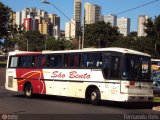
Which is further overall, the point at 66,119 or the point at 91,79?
the point at 91,79

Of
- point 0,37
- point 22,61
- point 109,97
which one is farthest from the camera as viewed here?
point 0,37

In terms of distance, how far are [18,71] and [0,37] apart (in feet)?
216

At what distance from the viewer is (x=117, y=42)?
9769 cm

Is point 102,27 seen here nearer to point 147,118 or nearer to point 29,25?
point 29,25

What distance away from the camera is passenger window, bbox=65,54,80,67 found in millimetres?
22344

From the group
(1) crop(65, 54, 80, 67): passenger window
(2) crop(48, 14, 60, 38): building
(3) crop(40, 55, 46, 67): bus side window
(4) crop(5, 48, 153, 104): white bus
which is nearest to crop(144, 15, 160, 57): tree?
(4) crop(5, 48, 153, 104): white bus

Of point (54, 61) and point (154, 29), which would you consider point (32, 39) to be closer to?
point (154, 29)

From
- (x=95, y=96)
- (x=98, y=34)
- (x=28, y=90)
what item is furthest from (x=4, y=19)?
(x=95, y=96)

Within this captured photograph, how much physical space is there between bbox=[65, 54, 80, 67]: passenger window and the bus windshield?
328 cm

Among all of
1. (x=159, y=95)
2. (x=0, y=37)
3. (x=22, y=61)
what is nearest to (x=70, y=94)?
(x=22, y=61)

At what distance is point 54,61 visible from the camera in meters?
24.0

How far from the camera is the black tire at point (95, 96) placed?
21.0 metres

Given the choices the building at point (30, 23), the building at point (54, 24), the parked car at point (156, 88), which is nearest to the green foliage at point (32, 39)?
the building at point (30, 23)

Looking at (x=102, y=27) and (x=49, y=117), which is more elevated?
(x=102, y=27)
